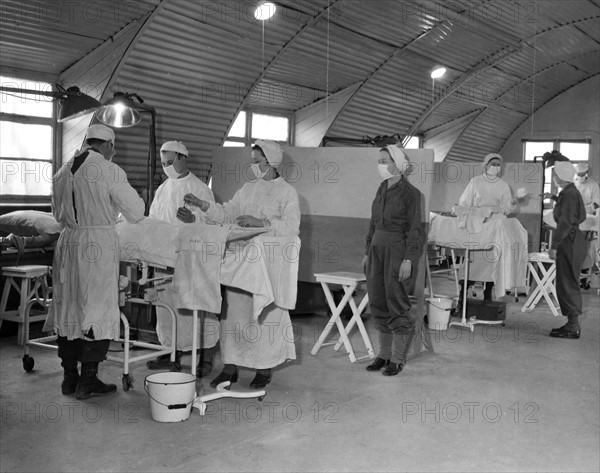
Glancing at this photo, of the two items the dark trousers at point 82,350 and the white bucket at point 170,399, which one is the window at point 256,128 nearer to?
the dark trousers at point 82,350

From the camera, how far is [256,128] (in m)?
10.6

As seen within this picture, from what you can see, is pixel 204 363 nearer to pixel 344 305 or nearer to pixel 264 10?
pixel 344 305

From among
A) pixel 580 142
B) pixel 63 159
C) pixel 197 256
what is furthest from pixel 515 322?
pixel 580 142

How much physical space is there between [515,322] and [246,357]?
3.74 metres

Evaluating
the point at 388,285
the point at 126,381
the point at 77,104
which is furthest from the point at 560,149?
the point at 126,381

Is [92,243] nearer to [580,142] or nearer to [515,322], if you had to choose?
[515,322]

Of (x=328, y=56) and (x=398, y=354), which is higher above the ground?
(x=328, y=56)

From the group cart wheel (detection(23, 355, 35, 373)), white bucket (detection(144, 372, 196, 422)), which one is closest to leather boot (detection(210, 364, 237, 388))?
white bucket (detection(144, 372, 196, 422))

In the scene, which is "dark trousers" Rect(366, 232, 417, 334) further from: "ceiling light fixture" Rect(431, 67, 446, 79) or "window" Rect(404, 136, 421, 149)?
"window" Rect(404, 136, 421, 149)

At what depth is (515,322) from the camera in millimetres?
7402

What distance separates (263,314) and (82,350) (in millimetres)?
1103

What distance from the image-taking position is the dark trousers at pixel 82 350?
435 centimetres

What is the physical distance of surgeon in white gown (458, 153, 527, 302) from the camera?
7.47m

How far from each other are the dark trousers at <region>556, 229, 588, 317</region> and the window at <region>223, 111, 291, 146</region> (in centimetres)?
488
